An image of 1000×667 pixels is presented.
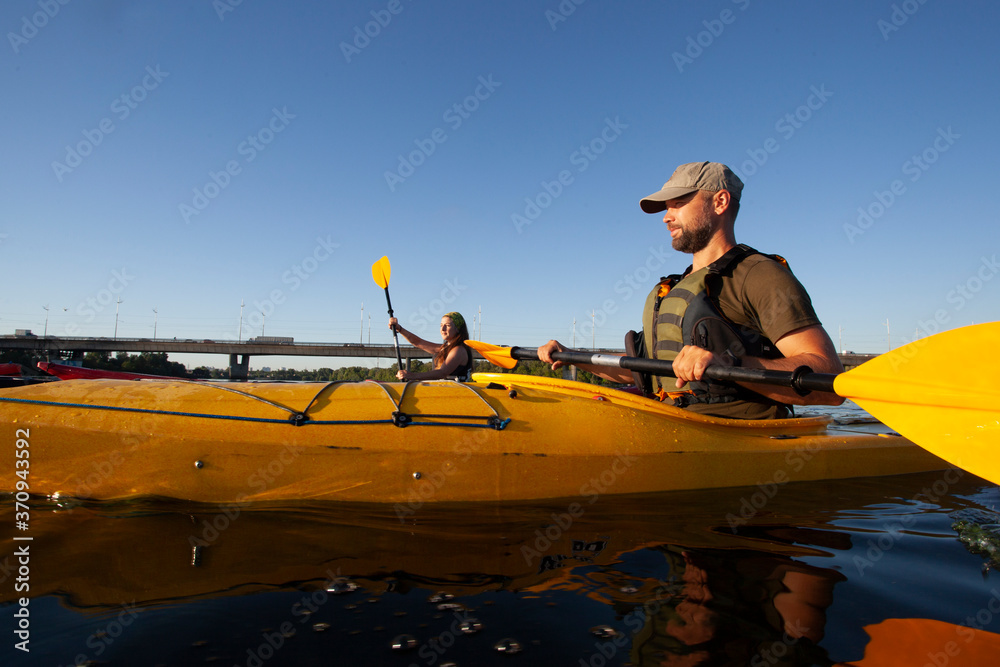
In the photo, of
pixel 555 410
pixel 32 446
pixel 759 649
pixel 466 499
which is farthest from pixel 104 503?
pixel 759 649

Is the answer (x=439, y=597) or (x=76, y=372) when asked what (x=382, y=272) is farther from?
(x=76, y=372)

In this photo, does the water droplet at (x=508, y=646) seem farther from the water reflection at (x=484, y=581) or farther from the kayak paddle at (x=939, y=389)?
the kayak paddle at (x=939, y=389)

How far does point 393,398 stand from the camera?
3.21 meters

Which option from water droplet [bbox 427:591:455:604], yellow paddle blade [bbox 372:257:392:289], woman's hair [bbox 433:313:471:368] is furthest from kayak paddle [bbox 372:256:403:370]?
water droplet [bbox 427:591:455:604]

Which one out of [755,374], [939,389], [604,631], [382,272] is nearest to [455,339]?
[382,272]

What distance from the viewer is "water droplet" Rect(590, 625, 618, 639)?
1.61 meters

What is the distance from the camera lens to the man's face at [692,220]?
11.6 feet

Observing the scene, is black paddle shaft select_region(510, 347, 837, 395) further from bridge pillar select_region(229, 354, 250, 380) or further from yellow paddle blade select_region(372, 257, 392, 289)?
bridge pillar select_region(229, 354, 250, 380)

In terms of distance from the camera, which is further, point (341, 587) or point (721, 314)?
point (721, 314)

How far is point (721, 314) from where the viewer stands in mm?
3209

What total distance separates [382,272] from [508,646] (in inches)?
288

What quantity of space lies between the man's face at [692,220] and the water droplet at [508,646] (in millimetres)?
2868

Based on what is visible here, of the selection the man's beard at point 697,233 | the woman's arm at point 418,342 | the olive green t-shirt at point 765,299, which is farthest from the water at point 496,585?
the woman's arm at point 418,342

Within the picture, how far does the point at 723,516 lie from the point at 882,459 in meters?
2.04
